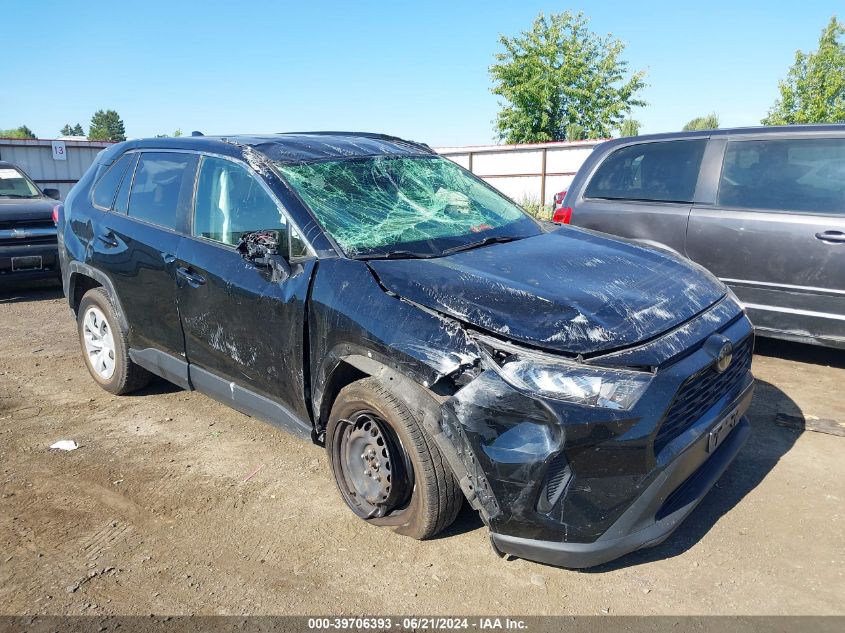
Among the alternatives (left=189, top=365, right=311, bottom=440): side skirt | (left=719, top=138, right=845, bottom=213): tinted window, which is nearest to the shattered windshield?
(left=189, top=365, right=311, bottom=440): side skirt

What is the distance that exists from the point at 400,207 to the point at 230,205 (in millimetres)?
954

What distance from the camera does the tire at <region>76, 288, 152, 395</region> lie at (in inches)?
184

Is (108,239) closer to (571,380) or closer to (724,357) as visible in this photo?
(571,380)

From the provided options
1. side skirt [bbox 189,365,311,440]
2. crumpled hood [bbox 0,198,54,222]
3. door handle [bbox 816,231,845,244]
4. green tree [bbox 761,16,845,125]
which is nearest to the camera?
side skirt [bbox 189,365,311,440]

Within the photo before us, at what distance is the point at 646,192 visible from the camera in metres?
5.69

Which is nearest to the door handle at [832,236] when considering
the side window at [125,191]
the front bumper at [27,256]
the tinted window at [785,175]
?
the tinted window at [785,175]

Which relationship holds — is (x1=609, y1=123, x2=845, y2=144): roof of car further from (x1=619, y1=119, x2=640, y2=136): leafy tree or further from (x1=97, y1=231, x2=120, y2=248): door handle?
(x1=619, y1=119, x2=640, y2=136): leafy tree

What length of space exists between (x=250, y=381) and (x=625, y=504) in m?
2.05

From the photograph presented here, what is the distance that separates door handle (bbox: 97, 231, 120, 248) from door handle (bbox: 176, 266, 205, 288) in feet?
2.92

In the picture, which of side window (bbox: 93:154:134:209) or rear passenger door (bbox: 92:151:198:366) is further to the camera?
side window (bbox: 93:154:134:209)

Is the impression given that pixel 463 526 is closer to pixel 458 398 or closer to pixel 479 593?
pixel 479 593

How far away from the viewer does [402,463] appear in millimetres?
2873

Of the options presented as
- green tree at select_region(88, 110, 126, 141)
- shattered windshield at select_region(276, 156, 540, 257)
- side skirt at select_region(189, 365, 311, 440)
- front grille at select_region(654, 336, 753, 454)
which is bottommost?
side skirt at select_region(189, 365, 311, 440)

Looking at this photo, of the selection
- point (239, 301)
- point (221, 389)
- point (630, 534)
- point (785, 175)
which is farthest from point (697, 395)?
point (785, 175)
